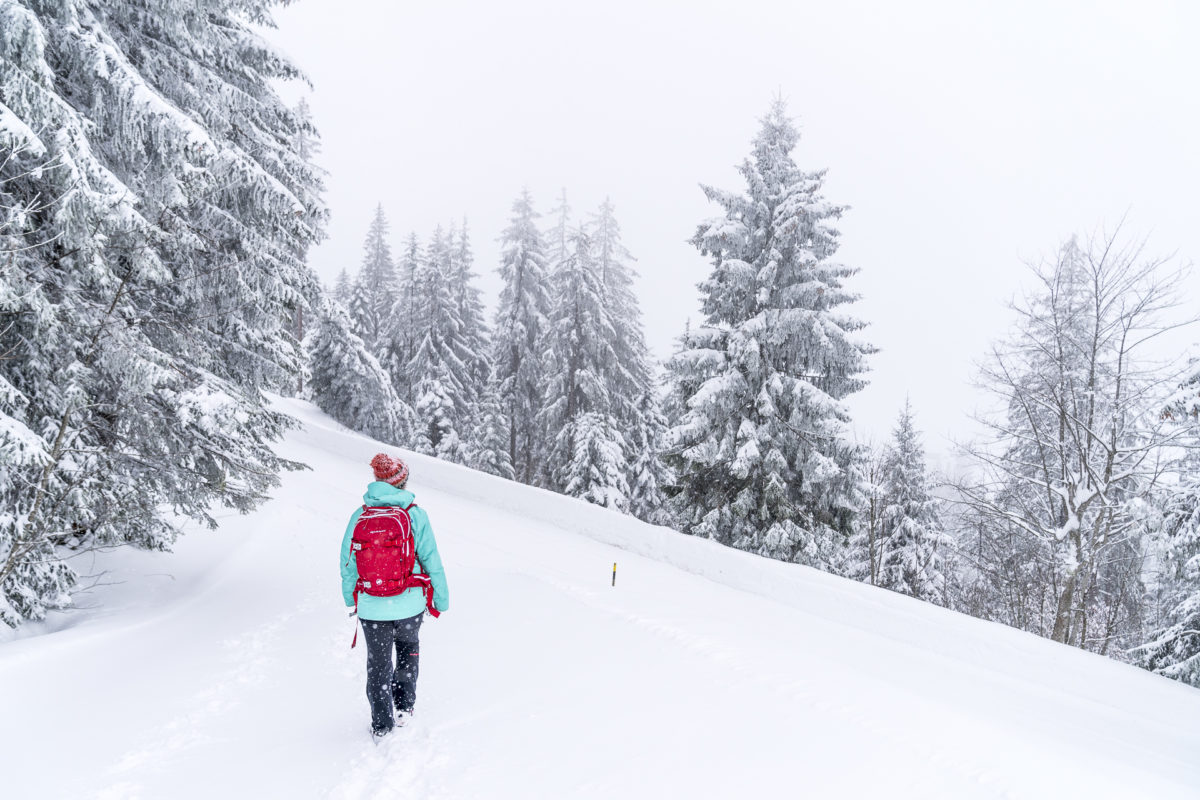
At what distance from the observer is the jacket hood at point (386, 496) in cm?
404

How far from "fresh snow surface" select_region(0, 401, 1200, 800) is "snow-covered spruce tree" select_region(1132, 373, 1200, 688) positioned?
2309mm

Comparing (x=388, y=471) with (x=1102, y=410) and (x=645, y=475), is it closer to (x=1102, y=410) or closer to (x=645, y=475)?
(x=1102, y=410)

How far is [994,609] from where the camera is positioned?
28.8 metres

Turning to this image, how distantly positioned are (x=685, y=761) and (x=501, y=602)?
410 centimetres

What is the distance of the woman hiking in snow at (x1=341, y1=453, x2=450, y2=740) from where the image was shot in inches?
156

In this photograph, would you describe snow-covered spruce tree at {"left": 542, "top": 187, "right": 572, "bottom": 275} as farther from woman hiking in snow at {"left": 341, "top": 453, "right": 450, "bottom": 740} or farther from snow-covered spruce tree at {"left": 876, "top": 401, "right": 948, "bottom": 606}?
woman hiking in snow at {"left": 341, "top": 453, "right": 450, "bottom": 740}

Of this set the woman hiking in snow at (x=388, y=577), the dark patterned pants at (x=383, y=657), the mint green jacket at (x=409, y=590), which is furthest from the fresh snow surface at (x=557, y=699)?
the mint green jacket at (x=409, y=590)

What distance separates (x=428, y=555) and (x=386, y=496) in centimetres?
48

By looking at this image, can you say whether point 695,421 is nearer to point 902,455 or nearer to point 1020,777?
point 1020,777

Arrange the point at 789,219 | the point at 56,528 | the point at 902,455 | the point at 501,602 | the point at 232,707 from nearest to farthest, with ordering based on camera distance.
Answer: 1. the point at 232,707
2. the point at 56,528
3. the point at 501,602
4. the point at 789,219
5. the point at 902,455

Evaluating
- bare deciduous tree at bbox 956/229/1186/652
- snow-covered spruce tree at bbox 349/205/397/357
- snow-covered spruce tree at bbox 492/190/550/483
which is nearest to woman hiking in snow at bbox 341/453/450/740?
bare deciduous tree at bbox 956/229/1186/652

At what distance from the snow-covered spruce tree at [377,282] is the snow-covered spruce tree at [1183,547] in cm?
3436

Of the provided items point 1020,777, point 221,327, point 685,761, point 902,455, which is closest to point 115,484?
point 221,327

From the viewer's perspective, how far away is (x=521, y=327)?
29.8 metres
